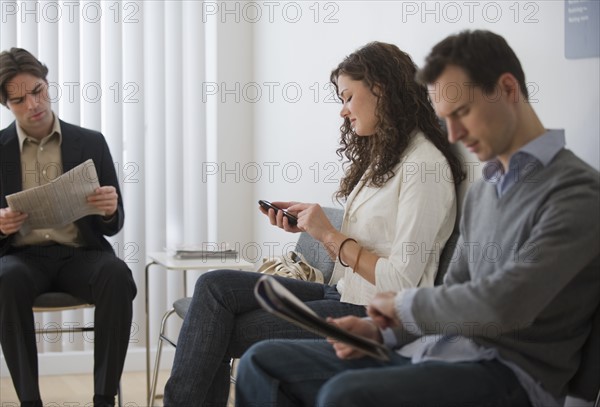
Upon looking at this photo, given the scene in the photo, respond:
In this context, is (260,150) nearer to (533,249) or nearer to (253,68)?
(253,68)

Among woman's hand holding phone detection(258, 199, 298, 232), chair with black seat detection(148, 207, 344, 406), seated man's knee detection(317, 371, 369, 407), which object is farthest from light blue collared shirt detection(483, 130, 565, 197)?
chair with black seat detection(148, 207, 344, 406)

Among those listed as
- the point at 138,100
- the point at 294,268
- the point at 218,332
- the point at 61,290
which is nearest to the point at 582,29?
the point at 218,332

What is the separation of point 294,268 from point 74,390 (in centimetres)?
146

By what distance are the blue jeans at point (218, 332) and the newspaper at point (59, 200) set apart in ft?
2.76

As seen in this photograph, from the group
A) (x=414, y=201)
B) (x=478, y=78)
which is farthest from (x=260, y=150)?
(x=478, y=78)

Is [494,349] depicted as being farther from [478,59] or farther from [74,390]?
[74,390]

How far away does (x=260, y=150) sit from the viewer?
13.9 feet

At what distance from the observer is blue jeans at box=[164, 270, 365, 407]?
2322mm

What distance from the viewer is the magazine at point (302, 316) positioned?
168cm

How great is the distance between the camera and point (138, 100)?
13.5 ft

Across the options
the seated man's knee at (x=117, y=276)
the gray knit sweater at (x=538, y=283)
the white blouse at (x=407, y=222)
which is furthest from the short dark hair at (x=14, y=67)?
the gray knit sweater at (x=538, y=283)

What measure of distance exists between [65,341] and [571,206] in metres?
3.13

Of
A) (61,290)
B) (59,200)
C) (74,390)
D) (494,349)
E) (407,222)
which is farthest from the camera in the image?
(74,390)

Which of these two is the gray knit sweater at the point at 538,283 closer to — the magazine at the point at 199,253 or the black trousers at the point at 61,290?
Result: the black trousers at the point at 61,290
